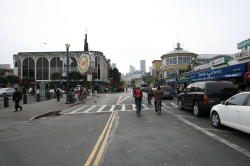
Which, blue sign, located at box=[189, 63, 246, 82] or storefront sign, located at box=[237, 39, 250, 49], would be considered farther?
storefront sign, located at box=[237, 39, 250, 49]

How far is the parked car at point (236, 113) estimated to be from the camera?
18.8 ft

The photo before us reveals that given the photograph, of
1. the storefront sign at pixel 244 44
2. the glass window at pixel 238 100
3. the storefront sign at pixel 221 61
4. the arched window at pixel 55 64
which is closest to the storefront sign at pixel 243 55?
the storefront sign at pixel 244 44

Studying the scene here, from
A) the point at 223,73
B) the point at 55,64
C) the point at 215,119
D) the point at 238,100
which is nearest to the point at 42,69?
the point at 55,64

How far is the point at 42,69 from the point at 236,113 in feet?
218

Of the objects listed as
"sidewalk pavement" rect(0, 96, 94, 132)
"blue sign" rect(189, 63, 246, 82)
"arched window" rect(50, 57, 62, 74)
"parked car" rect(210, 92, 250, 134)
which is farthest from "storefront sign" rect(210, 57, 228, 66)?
"arched window" rect(50, 57, 62, 74)

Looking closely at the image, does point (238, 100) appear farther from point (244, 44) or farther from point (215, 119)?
point (244, 44)

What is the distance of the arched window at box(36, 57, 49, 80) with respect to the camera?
211ft

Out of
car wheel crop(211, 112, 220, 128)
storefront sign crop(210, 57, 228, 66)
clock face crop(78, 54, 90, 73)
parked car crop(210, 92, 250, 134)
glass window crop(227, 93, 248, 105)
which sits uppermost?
clock face crop(78, 54, 90, 73)

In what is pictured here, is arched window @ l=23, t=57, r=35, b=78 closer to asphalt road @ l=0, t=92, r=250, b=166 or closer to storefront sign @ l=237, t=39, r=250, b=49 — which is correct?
storefront sign @ l=237, t=39, r=250, b=49

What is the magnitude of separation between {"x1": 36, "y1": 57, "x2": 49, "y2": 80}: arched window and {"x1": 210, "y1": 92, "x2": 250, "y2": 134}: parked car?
64.5m

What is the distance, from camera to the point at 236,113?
6.18 meters

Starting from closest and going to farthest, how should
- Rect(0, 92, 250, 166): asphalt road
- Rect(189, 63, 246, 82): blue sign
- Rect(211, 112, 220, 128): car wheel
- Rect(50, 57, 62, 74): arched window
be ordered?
Rect(0, 92, 250, 166): asphalt road
Rect(211, 112, 220, 128): car wheel
Rect(189, 63, 246, 82): blue sign
Rect(50, 57, 62, 74): arched window

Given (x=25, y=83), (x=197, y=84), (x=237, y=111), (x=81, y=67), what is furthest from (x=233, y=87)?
(x=25, y=83)

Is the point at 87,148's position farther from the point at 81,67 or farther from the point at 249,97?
the point at 81,67
